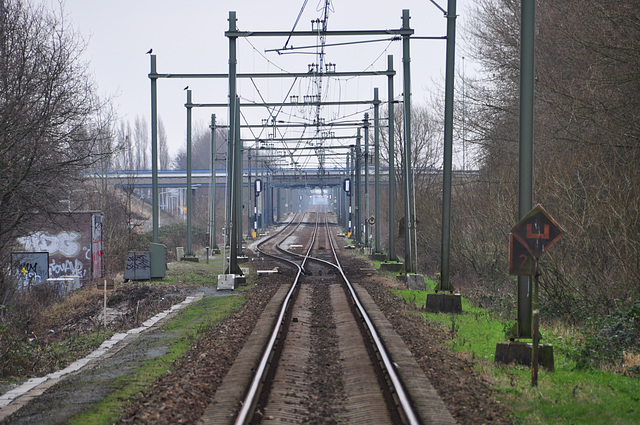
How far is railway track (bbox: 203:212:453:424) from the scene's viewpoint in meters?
7.58

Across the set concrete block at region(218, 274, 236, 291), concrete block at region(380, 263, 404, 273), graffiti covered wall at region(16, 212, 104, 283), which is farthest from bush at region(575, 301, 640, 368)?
graffiti covered wall at region(16, 212, 104, 283)

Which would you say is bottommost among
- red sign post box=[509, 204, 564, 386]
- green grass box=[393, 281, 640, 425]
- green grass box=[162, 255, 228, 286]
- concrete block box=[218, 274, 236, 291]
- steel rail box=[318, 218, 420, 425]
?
green grass box=[162, 255, 228, 286]

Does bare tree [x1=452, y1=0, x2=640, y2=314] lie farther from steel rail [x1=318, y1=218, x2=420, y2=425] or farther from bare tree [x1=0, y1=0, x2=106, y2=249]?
bare tree [x1=0, y1=0, x2=106, y2=249]

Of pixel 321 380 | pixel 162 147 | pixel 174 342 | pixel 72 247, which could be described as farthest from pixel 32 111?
pixel 162 147

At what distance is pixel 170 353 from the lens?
38.8 ft

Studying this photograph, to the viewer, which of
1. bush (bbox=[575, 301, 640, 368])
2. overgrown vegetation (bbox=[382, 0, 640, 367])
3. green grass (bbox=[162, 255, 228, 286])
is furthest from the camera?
green grass (bbox=[162, 255, 228, 286])

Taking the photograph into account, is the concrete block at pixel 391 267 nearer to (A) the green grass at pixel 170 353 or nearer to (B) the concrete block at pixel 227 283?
(B) the concrete block at pixel 227 283

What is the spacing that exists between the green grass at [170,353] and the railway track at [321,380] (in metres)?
1.25

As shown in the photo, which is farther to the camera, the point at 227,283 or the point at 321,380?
the point at 227,283

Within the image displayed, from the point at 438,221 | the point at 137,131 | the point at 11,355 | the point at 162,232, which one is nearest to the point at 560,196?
the point at 11,355

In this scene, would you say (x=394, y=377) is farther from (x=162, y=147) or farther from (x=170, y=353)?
(x=162, y=147)

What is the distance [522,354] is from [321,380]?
3.24 meters

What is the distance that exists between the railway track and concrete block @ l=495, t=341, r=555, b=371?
1.81m

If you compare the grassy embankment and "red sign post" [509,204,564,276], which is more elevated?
"red sign post" [509,204,564,276]
